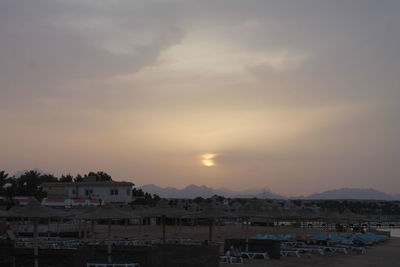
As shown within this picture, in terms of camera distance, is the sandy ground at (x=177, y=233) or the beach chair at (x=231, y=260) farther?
the sandy ground at (x=177, y=233)

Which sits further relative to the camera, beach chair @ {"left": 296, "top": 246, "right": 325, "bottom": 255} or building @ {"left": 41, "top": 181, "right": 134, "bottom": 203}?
building @ {"left": 41, "top": 181, "right": 134, "bottom": 203}

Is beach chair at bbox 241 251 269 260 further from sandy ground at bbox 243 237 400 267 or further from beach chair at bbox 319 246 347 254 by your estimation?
beach chair at bbox 319 246 347 254

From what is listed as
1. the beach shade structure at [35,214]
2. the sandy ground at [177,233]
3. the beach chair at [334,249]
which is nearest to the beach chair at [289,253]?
the beach chair at [334,249]

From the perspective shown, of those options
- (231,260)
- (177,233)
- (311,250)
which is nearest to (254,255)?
(231,260)

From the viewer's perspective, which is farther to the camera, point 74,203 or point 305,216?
point 74,203

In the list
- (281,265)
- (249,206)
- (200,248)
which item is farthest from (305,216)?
(200,248)

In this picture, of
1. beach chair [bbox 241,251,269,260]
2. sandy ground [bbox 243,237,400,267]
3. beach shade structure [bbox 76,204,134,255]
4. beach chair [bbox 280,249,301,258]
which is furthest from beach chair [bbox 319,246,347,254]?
beach shade structure [bbox 76,204,134,255]

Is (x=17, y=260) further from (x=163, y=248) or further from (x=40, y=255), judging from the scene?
(x=163, y=248)

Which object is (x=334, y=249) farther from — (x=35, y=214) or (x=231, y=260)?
(x=35, y=214)

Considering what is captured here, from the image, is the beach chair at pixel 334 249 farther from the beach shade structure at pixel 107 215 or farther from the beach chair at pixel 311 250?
the beach shade structure at pixel 107 215

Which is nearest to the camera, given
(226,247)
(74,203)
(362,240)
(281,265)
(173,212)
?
(281,265)

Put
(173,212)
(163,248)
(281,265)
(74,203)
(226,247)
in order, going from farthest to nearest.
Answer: (74,203), (173,212), (226,247), (281,265), (163,248)

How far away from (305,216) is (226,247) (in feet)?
41.3

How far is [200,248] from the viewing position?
53.4 feet
